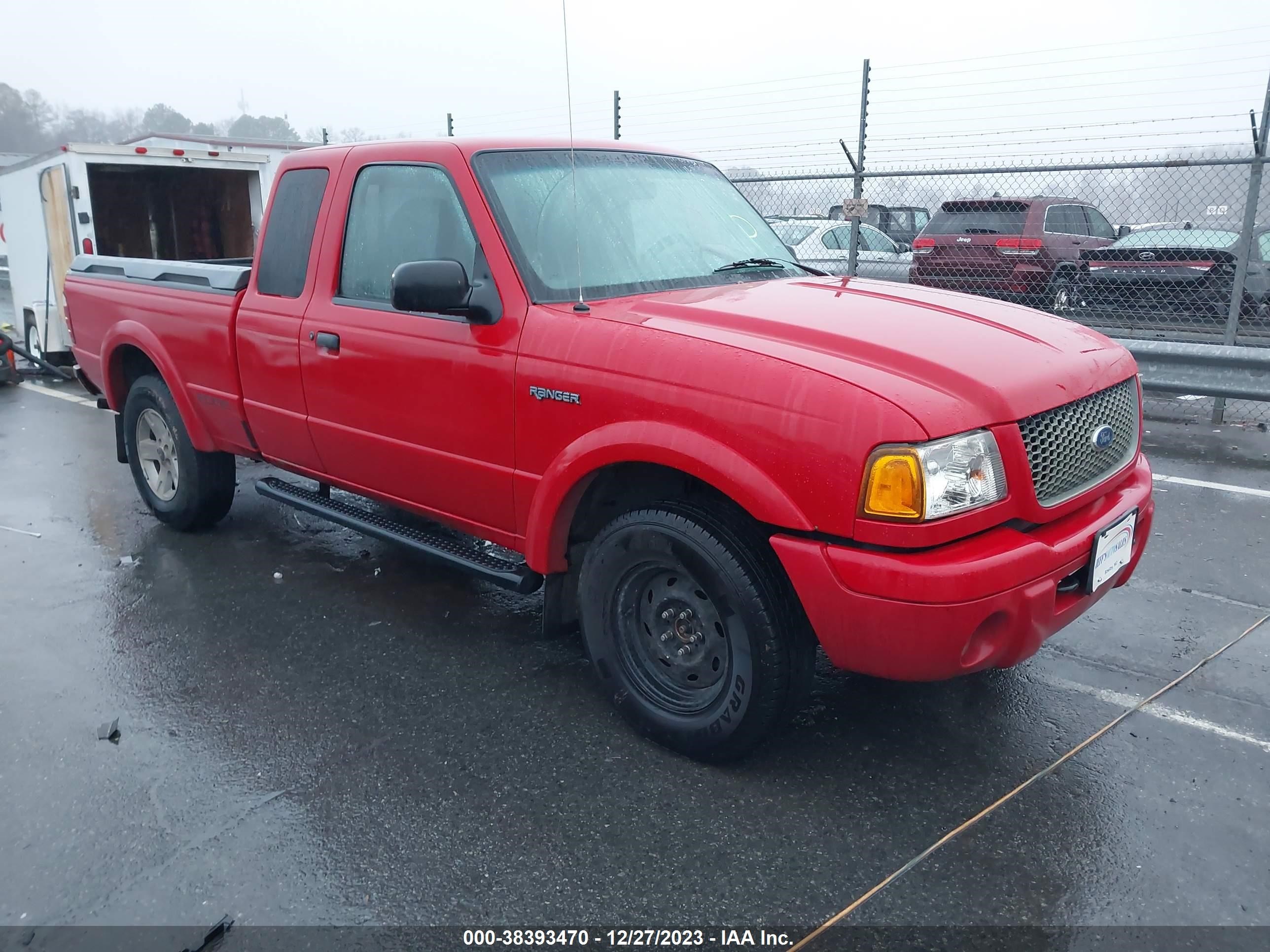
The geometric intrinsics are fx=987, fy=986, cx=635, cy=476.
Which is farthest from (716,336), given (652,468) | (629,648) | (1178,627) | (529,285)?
(1178,627)

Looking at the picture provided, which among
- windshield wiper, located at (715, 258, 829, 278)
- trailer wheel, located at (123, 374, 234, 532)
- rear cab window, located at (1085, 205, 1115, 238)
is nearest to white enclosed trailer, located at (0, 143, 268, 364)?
trailer wheel, located at (123, 374, 234, 532)

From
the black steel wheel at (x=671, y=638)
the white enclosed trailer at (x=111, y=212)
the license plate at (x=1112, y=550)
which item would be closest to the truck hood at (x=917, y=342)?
the license plate at (x=1112, y=550)

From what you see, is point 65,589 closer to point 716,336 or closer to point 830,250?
point 716,336

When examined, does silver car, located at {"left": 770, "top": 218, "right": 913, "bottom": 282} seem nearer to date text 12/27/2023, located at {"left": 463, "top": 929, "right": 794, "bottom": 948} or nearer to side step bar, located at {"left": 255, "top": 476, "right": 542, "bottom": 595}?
side step bar, located at {"left": 255, "top": 476, "right": 542, "bottom": 595}

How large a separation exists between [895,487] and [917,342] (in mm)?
590

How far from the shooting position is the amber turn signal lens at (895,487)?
258 centimetres

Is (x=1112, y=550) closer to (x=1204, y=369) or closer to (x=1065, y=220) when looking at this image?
(x=1204, y=369)

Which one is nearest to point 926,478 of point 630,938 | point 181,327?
point 630,938

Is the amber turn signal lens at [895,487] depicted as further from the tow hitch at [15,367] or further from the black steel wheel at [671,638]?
the tow hitch at [15,367]

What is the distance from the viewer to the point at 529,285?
11.3 ft

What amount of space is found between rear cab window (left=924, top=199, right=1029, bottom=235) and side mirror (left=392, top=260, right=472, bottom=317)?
9.24 metres

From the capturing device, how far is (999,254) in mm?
11234

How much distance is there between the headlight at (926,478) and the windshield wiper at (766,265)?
5.03ft

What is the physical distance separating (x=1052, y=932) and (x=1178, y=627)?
7.01ft
